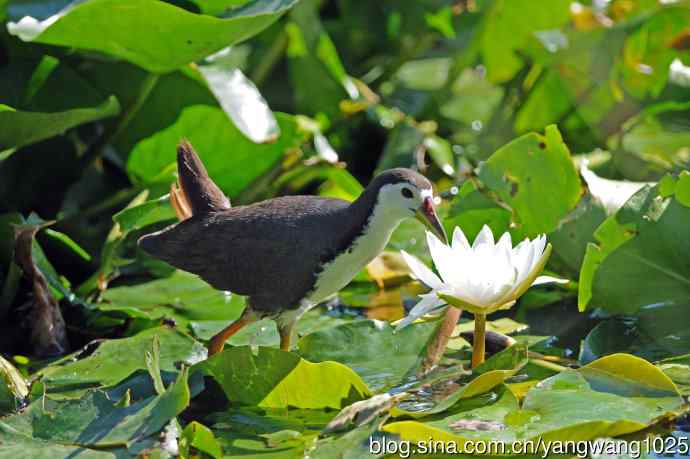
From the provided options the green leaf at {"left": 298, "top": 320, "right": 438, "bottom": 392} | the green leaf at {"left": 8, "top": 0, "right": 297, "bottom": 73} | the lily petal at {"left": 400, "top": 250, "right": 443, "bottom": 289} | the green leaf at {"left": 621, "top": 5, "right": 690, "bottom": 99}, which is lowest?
the green leaf at {"left": 621, "top": 5, "right": 690, "bottom": 99}

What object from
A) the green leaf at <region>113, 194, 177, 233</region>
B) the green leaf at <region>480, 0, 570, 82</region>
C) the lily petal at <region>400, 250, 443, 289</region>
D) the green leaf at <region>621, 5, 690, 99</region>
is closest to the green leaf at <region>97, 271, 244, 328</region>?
the green leaf at <region>113, 194, 177, 233</region>

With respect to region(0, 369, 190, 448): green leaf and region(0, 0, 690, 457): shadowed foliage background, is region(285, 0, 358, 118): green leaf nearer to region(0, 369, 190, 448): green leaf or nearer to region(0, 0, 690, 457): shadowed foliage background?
region(0, 0, 690, 457): shadowed foliage background

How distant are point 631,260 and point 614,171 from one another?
3.83 ft

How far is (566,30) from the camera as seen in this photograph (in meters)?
4.52

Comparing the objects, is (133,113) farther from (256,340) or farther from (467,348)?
(467,348)

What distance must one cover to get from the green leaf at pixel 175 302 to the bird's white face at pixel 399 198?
69 cm

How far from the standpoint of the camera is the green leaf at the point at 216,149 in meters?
3.91

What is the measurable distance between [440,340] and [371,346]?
7.2 inches

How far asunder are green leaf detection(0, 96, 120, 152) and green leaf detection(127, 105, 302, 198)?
0.48 metres

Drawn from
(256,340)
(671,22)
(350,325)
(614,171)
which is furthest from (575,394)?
(671,22)

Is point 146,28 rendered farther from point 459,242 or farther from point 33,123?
point 459,242

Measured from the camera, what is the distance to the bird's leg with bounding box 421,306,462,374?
9.45 feet

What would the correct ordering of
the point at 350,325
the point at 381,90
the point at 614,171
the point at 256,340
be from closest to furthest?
1. the point at 350,325
2. the point at 256,340
3. the point at 614,171
4. the point at 381,90

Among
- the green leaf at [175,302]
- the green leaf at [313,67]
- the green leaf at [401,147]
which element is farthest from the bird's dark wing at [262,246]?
the green leaf at [313,67]
